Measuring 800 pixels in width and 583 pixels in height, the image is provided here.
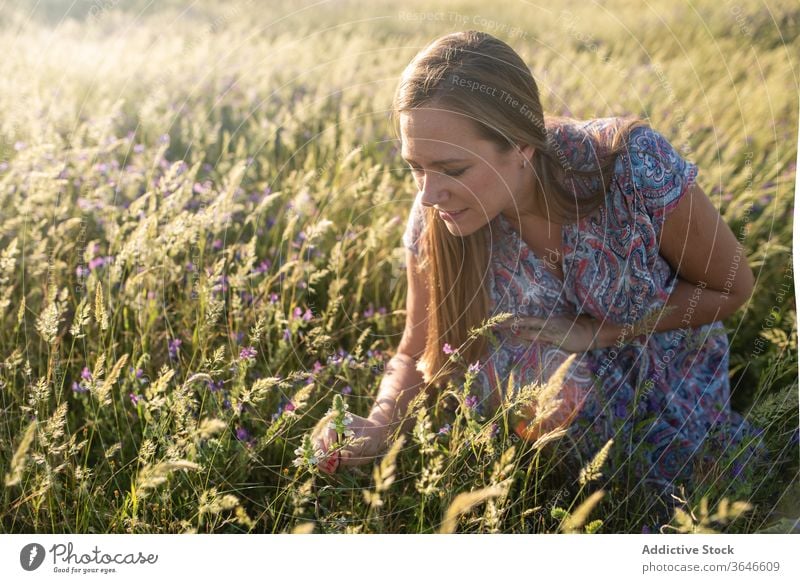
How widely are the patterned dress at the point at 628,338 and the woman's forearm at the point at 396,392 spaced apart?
0.19 metres

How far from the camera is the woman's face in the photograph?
5.57ft

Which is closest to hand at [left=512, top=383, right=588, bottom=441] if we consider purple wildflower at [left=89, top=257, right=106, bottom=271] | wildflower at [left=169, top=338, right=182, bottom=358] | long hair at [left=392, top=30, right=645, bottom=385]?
long hair at [left=392, top=30, right=645, bottom=385]

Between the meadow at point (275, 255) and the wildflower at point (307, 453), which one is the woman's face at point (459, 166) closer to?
the meadow at point (275, 255)

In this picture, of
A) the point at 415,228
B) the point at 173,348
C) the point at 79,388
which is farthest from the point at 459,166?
the point at 79,388

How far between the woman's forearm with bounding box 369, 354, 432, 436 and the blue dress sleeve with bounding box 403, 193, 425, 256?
301 mm

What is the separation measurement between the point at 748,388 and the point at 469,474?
3.69 ft

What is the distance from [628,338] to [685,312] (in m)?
0.16

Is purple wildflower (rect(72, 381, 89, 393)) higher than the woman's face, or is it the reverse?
the woman's face

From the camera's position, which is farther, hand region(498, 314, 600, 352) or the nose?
hand region(498, 314, 600, 352)

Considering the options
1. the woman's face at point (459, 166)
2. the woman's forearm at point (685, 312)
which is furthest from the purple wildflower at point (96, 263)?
the woman's forearm at point (685, 312)

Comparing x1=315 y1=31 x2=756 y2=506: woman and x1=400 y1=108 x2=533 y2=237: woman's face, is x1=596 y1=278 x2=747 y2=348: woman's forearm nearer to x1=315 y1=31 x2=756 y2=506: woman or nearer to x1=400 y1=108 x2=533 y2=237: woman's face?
x1=315 y1=31 x2=756 y2=506: woman

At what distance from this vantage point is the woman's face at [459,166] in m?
1.70

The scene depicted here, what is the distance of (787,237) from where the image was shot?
8.34ft

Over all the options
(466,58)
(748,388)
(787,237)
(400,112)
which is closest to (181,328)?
(400,112)
